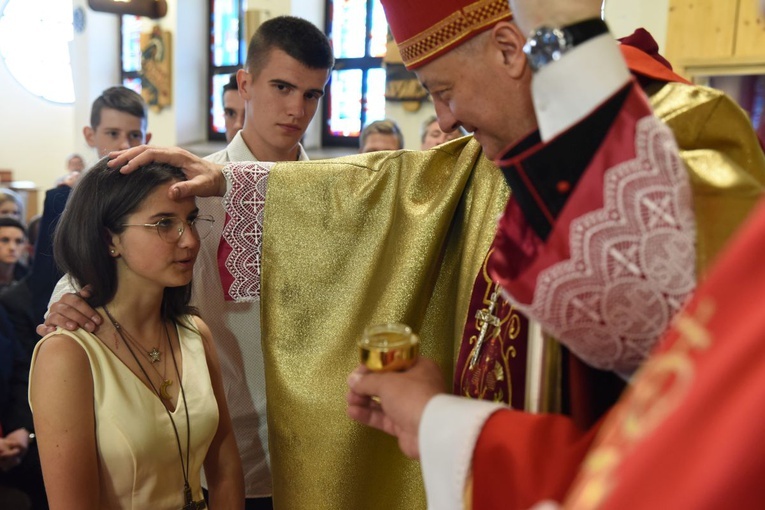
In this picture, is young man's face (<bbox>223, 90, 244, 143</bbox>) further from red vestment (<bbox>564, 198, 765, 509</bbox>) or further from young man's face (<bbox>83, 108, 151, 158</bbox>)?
red vestment (<bbox>564, 198, 765, 509</bbox>)

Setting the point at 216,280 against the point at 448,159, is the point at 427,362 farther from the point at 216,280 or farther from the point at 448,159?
the point at 216,280

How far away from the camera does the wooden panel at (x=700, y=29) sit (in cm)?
482

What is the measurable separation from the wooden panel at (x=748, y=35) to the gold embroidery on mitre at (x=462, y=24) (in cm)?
383

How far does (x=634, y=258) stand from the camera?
0.90 meters

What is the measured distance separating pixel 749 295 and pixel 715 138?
904 millimetres

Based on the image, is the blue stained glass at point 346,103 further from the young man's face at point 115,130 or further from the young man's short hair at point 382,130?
the young man's face at point 115,130

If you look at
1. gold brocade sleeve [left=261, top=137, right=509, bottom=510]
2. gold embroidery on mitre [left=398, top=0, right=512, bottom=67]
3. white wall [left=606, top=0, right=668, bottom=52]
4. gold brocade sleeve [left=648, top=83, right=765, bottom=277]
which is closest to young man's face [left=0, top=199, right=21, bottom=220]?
gold brocade sleeve [left=261, top=137, right=509, bottom=510]

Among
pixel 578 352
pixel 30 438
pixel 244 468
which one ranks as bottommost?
pixel 30 438

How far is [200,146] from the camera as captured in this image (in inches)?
375

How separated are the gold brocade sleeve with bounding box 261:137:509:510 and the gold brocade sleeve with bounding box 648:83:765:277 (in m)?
A: 0.53

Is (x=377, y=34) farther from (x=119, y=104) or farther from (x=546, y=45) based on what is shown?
(x=546, y=45)

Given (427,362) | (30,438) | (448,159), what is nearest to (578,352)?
(427,362)

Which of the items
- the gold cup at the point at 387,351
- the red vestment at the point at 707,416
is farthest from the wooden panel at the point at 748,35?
the red vestment at the point at 707,416

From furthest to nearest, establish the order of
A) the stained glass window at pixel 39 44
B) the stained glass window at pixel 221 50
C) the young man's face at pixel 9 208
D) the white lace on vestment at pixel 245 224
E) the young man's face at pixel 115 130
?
the stained glass window at pixel 39 44 → the stained glass window at pixel 221 50 → the young man's face at pixel 9 208 → the young man's face at pixel 115 130 → the white lace on vestment at pixel 245 224
